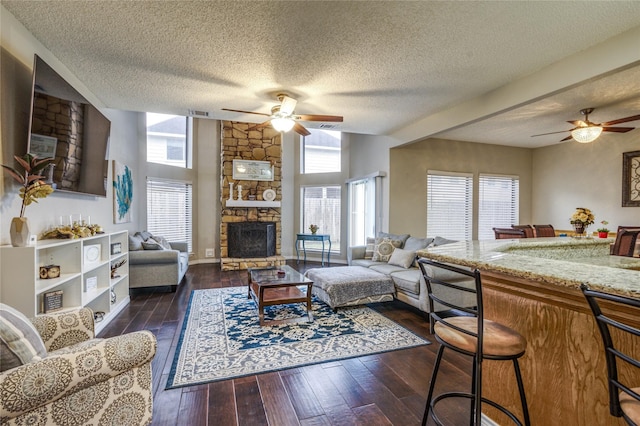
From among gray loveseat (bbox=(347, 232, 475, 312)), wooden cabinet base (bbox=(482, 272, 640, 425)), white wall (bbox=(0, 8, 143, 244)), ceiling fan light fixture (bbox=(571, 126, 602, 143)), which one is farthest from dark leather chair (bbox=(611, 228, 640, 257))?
white wall (bbox=(0, 8, 143, 244))

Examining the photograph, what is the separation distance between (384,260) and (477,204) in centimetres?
295

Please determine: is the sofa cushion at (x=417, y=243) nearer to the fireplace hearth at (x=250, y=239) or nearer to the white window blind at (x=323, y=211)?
the white window blind at (x=323, y=211)

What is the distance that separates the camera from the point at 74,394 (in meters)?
1.30

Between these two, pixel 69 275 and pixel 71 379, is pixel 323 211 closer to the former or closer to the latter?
pixel 69 275

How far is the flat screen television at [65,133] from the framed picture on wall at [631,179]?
26.0ft

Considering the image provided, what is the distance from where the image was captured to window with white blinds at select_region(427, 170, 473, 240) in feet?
19.3

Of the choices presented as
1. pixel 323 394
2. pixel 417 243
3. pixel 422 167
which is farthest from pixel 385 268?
pixel 422 167

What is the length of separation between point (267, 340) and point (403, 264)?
2.20m

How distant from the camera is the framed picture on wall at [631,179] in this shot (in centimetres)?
501

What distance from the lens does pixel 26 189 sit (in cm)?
210

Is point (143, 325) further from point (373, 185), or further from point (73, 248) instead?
point (373, 185)

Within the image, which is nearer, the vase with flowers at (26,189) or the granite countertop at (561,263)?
the granite countertop at (561,263)

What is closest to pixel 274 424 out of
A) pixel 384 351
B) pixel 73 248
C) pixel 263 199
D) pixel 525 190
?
pixel 384 351

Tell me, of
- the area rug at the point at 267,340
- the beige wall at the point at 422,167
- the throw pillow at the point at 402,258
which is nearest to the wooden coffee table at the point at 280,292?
the area rug at the point at 267,340
